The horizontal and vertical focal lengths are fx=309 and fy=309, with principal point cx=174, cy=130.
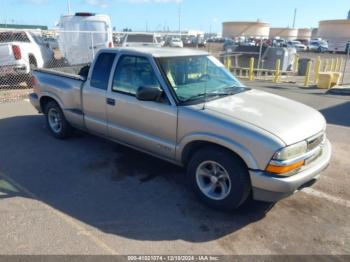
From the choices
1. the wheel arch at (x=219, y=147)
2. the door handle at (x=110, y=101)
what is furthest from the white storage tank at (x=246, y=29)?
the wheel arch at (x=219, y=147)

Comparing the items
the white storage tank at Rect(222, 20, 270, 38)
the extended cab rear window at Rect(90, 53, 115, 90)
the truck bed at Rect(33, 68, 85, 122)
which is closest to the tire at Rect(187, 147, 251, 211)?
the extended cab rear window at Rect(90, 53, 115, 90)

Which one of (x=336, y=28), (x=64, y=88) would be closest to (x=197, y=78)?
(x=64, y=88)

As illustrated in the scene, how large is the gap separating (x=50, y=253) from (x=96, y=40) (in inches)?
436

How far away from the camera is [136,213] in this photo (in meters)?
3.54

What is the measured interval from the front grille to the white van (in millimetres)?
10484

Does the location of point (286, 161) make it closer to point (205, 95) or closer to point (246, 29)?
point (205, 95)

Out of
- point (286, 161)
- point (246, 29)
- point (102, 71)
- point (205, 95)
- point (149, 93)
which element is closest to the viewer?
point (286, 161)

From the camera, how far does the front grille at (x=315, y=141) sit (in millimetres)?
3316

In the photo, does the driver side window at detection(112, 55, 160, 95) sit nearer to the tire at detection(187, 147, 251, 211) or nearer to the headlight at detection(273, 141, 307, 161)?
the tire at detection(187, 147, 251, 211)

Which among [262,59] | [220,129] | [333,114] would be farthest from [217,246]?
[262,59]

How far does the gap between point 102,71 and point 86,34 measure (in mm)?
8794

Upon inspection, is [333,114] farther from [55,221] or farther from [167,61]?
[55,221]

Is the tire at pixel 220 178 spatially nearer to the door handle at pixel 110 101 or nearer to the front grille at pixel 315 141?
the front grille at pixel 315 141

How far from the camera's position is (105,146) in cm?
552
